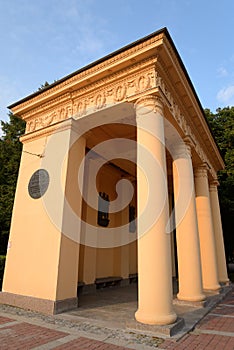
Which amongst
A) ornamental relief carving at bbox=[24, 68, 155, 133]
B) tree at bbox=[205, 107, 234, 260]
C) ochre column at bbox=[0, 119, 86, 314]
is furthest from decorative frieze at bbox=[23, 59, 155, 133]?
tree at bbox=[205, 107, 234, 260]

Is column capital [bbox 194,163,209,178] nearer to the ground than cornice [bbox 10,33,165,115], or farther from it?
nearer to the ground

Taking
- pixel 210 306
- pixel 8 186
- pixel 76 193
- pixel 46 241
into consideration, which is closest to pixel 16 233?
pixel 46 241

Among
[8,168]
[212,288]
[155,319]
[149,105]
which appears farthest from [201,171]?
[8,168]

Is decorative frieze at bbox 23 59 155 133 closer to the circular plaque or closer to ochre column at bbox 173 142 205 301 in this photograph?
the circular plaque

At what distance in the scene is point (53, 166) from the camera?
678 centimetres

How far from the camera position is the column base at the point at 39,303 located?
544cm

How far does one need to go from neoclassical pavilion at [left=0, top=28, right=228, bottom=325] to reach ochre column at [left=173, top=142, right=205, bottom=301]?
1.1 inches

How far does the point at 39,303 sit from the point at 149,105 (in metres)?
5.34

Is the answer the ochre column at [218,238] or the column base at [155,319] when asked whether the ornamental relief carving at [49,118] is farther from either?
the ochre column at [218,238]

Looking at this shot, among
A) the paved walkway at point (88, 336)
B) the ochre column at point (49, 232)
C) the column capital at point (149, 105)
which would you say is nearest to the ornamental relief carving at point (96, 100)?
the column capital at point (149, 105)

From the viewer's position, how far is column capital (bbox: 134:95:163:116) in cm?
552

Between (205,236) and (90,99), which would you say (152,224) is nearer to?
(90,99)

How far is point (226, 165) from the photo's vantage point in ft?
54.9

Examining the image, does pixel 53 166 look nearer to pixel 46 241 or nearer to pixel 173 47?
pixel 46 241
